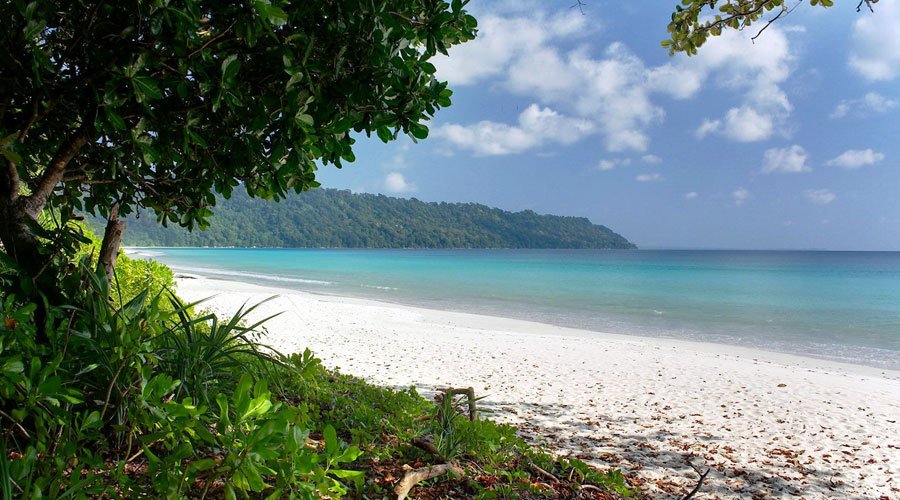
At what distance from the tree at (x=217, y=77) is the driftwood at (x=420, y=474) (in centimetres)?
154

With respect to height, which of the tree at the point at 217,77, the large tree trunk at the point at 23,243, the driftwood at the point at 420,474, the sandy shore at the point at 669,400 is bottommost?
the sandy shore at the point at 669,400

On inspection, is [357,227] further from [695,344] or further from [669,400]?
[669,400]

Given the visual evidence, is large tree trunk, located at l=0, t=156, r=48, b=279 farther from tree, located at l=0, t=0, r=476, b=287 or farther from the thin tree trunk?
the thin tree trunk

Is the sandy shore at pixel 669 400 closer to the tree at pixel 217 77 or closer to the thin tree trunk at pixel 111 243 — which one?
the tree at pixel 217 77

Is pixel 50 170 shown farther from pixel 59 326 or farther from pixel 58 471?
pixel 58 471

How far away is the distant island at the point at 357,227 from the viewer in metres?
148

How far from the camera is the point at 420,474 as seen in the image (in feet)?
8.33

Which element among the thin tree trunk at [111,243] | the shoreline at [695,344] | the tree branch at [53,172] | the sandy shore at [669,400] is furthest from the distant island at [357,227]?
the tree branch at [53,172]

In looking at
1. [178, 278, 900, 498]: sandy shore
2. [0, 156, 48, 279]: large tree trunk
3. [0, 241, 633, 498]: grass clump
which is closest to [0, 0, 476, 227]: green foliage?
[0, 156, 48, 279]: large tree trunk

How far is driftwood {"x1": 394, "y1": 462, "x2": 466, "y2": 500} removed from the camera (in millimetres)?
2366

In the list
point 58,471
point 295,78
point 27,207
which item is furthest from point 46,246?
point 295,78

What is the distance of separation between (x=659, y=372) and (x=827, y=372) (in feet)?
15.8

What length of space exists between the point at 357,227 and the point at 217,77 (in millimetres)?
168583

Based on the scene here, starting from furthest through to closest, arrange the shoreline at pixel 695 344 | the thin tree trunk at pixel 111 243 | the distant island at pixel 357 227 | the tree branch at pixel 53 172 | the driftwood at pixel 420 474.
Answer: the distant island at pixel 357 227 → the shoreline at pixel 695 344 → the thin tree trunk at pixel 111 243 → the tree branch at pixel 53 172 → the driftwood at pixel 420 474
